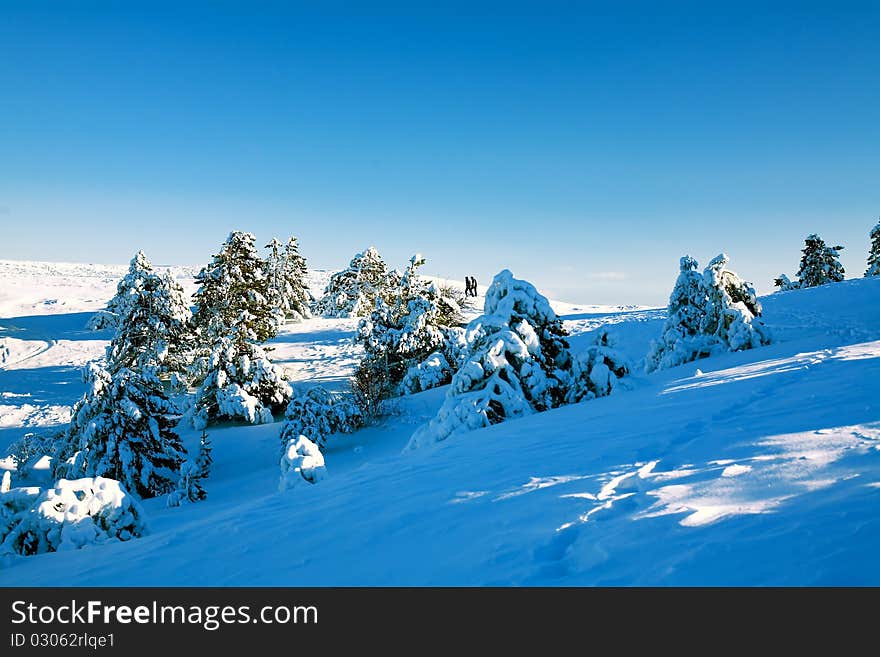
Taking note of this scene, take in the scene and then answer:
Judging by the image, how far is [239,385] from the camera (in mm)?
20281

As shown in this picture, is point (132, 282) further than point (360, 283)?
No

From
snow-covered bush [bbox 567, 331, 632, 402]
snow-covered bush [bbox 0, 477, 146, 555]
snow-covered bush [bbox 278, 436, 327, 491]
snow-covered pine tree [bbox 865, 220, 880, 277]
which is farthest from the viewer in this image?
snow-covered pine tree [bbox 865, 220, 880, 277]

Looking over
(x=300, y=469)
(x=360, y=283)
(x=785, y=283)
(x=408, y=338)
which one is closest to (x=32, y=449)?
(x=300, y=469)

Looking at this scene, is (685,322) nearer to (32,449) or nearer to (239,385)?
(239,385)

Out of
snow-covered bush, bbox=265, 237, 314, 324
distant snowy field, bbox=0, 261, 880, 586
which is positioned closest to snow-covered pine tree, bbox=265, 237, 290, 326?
snow-covered bush, bbox=265, 237, 314, 324

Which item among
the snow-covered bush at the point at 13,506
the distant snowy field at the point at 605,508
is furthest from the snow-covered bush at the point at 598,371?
the snow-covered bush at the point at 13,506

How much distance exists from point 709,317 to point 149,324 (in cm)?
2567

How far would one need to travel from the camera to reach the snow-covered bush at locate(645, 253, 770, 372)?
48.8 ft

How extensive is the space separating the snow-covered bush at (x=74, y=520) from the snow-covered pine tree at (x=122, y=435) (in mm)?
7230

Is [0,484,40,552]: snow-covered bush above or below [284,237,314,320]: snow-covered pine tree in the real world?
below

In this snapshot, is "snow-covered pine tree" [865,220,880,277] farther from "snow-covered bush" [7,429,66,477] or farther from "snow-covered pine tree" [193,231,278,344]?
"snow-covered bush" [7,429,66,477]

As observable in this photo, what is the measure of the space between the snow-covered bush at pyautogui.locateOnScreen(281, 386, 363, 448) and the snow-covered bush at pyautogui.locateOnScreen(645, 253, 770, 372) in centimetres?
1183

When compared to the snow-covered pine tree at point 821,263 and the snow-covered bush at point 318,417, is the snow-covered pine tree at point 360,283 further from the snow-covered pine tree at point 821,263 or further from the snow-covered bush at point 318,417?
the snow-covered pine tree at point 821,263
